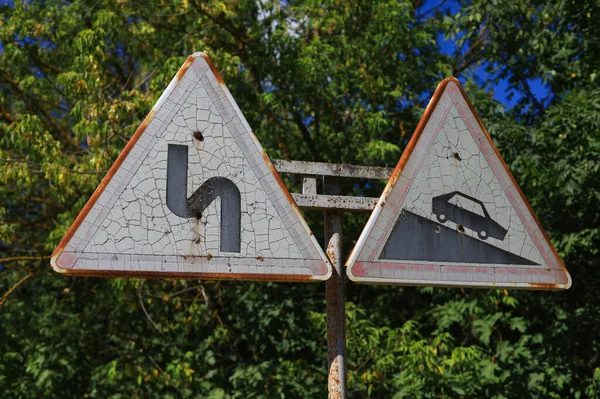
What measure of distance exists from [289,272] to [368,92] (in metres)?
6.34

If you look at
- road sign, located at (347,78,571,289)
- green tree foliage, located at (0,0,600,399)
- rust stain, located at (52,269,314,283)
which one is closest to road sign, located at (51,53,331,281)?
rust stain, located at (52,269,314,283)

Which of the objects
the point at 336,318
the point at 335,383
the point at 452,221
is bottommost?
the point at 335,383

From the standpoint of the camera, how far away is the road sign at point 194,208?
1888 millimetres

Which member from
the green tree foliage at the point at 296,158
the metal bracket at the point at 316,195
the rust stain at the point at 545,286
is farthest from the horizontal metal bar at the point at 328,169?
the green tree foliage at the point at 296,158

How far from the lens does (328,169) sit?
2.32 m

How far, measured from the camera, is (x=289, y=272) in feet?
6.51

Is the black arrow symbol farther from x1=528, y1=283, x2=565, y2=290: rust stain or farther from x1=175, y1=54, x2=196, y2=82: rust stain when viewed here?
x1=528, y1=283, x2=565, y2=290: rust stain

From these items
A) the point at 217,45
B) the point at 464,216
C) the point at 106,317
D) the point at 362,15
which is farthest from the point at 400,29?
the point at 464,216

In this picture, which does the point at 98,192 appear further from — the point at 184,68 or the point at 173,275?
the point at 184,68

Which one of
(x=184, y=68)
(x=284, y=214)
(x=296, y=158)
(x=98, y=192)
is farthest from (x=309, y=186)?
(x=296, y=158)

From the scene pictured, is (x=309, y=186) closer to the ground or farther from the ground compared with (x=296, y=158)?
closer to the ground

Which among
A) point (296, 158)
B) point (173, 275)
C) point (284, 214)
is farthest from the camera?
point (296, 158)

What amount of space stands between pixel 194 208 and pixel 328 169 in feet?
1.70

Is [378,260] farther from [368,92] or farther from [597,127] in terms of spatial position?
[368,92]
